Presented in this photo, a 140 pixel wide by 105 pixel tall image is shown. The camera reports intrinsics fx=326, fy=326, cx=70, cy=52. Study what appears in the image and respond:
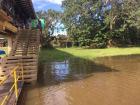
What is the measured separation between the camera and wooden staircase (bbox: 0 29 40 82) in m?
15.9

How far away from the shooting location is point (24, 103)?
1198 cm

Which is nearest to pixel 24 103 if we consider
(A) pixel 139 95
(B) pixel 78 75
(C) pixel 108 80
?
(A) pixel 139 95

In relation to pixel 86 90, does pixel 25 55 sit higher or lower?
higher

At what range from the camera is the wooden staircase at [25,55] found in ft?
52.3

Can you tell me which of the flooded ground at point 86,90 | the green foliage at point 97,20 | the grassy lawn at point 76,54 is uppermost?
the green foliage at point 97,20

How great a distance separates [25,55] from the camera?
17.7 meters

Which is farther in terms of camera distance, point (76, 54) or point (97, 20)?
point (97, 20)

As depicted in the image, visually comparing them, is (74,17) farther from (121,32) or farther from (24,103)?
(24,103)

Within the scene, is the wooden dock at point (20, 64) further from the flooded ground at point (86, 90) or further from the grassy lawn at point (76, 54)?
the grassy lawn at point (76, 54)

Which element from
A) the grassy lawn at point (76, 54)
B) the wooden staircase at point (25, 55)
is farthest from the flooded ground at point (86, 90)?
the grassy lawn at point (76, 54)

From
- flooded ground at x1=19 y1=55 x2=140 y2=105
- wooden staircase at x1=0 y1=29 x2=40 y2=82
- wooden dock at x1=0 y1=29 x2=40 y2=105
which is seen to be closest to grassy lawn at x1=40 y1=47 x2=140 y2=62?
wooden staircase at x1=0 y1=29 x2=40 y2=82

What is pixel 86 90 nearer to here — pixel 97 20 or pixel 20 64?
pixel 20 64

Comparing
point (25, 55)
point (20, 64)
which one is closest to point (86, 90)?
point (20, 64)

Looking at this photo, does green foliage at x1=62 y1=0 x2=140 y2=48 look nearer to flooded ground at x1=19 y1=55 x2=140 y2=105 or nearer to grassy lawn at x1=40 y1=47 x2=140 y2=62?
grassy lawn at x1=40 y1=47 x2=140 y2=62
